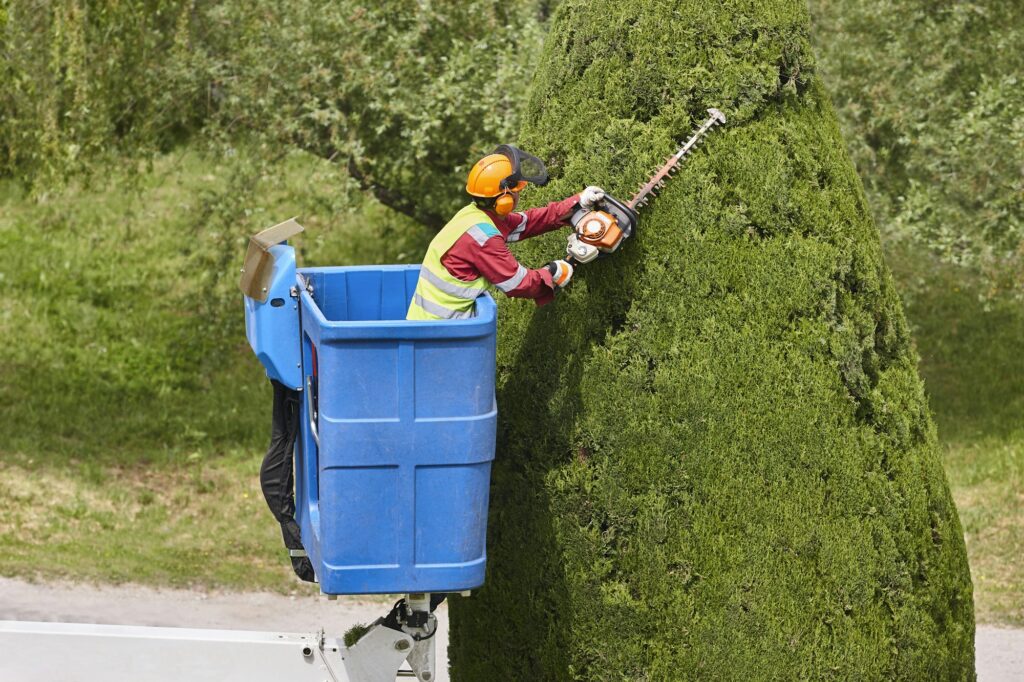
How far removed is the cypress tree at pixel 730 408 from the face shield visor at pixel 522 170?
20cm

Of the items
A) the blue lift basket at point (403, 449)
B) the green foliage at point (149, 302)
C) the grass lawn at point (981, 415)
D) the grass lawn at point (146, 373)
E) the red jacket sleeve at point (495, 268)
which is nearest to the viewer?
the blue lift basket at point (403, 449)

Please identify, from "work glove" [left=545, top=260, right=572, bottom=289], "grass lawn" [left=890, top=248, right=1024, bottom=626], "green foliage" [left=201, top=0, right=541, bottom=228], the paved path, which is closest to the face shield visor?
"work glove" [left=545, top=260, right=572, bottom=289]

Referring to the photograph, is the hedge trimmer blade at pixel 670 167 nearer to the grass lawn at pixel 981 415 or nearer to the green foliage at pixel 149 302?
the grass lawn at pixel 981 415

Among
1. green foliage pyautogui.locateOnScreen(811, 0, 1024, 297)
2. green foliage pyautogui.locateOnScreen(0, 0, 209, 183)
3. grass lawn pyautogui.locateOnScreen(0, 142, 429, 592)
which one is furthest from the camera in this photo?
green foliage pyautogui.locateOnScreen(0, 0, 209, 183)

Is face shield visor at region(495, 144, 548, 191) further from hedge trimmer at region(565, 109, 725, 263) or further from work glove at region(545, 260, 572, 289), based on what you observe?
work glove at region(545, 260, 572, 289)

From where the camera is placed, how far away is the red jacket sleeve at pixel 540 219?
466cm

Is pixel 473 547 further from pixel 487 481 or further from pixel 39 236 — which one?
pixel 39 236

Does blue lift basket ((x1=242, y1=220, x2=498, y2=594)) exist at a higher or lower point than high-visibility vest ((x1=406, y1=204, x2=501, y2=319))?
lower

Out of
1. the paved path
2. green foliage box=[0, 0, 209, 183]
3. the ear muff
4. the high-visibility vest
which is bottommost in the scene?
the paved path

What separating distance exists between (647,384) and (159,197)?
1505 centimetres

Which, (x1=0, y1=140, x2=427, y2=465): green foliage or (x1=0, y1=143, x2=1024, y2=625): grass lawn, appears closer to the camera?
(x1=0, y1=143, x2=1024, y2=625): grass lawn

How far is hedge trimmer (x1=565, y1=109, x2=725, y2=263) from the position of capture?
448 centimetres

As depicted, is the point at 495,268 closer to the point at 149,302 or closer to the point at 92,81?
the point at 92,81

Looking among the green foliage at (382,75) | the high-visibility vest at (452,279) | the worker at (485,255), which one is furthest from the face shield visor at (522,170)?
the green foliage at (382,75)
